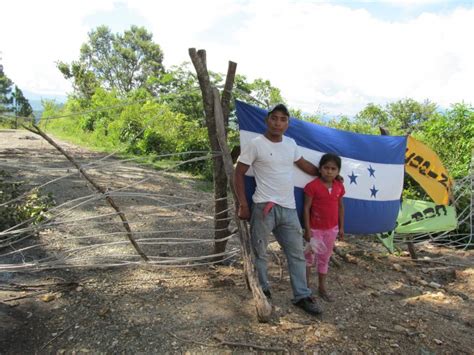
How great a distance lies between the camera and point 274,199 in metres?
2.69

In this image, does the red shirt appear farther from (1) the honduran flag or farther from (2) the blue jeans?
(2) the blue jeans

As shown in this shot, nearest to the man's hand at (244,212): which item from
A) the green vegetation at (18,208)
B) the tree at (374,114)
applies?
the green vegetation at (18,208)

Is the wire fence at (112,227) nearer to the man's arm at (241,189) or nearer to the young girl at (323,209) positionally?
the man's arm at (241,189)

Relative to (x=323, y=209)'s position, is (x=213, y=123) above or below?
above

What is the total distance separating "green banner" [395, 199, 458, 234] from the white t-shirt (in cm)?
210

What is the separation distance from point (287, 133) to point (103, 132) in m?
11.9

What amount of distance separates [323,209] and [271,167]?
0.58m

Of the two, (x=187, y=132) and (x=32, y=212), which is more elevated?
(x=187, y=132)

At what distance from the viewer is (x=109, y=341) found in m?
2.30

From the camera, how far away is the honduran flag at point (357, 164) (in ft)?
9.91

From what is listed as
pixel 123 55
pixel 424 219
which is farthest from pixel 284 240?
pixel 123 55

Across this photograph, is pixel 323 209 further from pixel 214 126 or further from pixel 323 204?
pixel 214 126

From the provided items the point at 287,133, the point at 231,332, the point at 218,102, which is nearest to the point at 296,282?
the point at 231,332

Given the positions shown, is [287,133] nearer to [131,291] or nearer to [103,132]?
[131,291]
